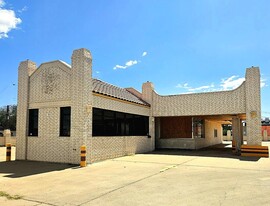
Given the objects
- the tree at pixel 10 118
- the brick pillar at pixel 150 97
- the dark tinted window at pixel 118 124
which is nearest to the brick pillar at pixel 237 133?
the brick pillar at pixel 150 97

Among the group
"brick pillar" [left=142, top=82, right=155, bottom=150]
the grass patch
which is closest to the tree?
"brick pillar" [left=142, top=82, right=155, bottom=150]

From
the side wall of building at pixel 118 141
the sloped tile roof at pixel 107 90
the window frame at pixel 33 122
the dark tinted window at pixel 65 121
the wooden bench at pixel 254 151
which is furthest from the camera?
the wooden bench at pixel 254 151

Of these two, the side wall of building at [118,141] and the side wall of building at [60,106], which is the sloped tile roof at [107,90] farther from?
the side wall of building at [60,106]

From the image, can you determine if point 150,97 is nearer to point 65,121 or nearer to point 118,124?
point 118,124

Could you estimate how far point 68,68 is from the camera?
1433 centimetres

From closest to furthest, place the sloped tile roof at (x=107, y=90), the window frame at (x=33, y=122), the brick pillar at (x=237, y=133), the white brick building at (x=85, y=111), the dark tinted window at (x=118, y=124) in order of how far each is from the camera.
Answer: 1. the white brick building at (x=85, y=111)
2. the dark tinted window at (x=118, y=124)
3. the window frame at (x=33, y=122)
4. the sloped tile roof at (x=107, y=90)
5. the brick pillar at (x=237, y=133)

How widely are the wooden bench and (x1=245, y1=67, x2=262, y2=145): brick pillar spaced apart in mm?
489

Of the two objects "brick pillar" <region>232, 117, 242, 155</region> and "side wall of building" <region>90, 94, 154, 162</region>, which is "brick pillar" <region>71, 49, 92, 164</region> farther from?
"brick pillar" <region>232, 117, 242, 155</region>

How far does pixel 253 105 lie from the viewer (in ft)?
58.5

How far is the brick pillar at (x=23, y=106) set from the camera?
15.4 meters

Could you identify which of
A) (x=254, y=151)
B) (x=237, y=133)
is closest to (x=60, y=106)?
(x=254, y=151)

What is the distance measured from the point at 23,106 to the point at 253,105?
50.4 feet

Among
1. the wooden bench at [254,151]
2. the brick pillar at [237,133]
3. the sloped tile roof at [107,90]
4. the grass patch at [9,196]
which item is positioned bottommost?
→ the grass patch at [9,196]

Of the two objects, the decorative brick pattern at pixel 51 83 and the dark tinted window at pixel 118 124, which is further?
the dark tinted window at pixel 118 124
